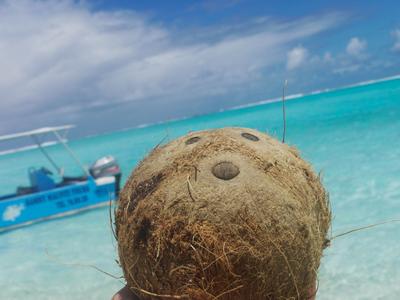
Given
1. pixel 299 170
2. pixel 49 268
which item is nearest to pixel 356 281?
pixel 299 170

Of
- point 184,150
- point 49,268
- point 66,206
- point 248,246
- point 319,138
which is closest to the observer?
point 248,246

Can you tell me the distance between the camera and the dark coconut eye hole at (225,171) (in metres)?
3.29

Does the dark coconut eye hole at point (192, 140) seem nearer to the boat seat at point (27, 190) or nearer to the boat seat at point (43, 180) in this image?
the boat seat at point (43, 180)

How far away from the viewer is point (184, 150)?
356 centimetres

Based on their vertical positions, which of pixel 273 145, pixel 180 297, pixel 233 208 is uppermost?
pixel 273 145

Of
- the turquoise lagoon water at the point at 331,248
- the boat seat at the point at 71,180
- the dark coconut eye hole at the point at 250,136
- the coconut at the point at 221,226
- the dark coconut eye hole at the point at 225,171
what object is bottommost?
the turquoise lagoon water at the point at 331,248

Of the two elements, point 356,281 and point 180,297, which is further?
point 356,281

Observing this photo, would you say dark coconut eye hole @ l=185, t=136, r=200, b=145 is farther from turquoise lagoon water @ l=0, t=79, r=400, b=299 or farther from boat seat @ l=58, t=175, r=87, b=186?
boat seat @ l=58, t=175, r=87, b=186

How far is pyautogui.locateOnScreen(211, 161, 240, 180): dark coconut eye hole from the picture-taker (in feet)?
10.8

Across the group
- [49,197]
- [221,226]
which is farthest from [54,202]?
[221,226]

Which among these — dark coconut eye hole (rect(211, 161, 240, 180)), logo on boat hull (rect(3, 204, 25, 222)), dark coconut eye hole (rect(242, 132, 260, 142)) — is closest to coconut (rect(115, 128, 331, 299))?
dark coconut eye hole (rect(211, 161, 240, 180))

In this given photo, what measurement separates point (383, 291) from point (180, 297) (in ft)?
15.0

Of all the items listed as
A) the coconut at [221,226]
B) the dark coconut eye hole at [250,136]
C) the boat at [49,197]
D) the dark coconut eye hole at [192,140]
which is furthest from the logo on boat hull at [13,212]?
the dark coconut eye hole at [250,136]

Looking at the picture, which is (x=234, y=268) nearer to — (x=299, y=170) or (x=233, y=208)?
(x=233, y=208)
